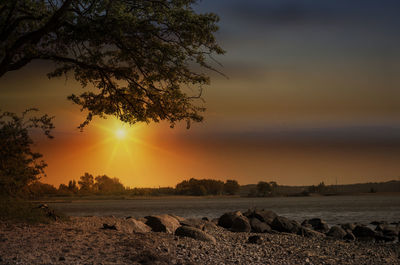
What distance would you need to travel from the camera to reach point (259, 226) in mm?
27891

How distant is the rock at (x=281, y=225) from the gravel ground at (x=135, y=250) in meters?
6.92

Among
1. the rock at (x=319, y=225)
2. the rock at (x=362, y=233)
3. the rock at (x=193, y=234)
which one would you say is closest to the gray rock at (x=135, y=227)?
the rock at (x=193, y=234)

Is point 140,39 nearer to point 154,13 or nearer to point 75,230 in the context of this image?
point 154,13

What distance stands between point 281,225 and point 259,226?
1.48 metres

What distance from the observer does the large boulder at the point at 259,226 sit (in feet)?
90.7

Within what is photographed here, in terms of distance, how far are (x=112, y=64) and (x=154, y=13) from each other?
11.3 ft

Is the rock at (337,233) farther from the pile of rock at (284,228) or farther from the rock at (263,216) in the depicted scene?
the rock at (263,216)

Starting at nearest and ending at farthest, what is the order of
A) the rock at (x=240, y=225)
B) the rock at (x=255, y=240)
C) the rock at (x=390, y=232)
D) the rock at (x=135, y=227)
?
the rock at (x=135, y=227), the rock at (x=255, y=240), the rock at (x=240, y=225), the rock at (x=390, y=232)

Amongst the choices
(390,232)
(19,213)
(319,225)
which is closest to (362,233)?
(390,232)

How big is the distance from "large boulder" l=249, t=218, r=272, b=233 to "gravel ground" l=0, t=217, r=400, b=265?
21.3ft

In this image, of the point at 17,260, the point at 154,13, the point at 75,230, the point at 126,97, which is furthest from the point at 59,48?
the point at 17,260

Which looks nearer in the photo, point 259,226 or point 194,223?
point 194,223

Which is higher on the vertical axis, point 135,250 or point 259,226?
point 135,250

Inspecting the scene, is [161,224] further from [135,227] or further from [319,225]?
[319,225]
